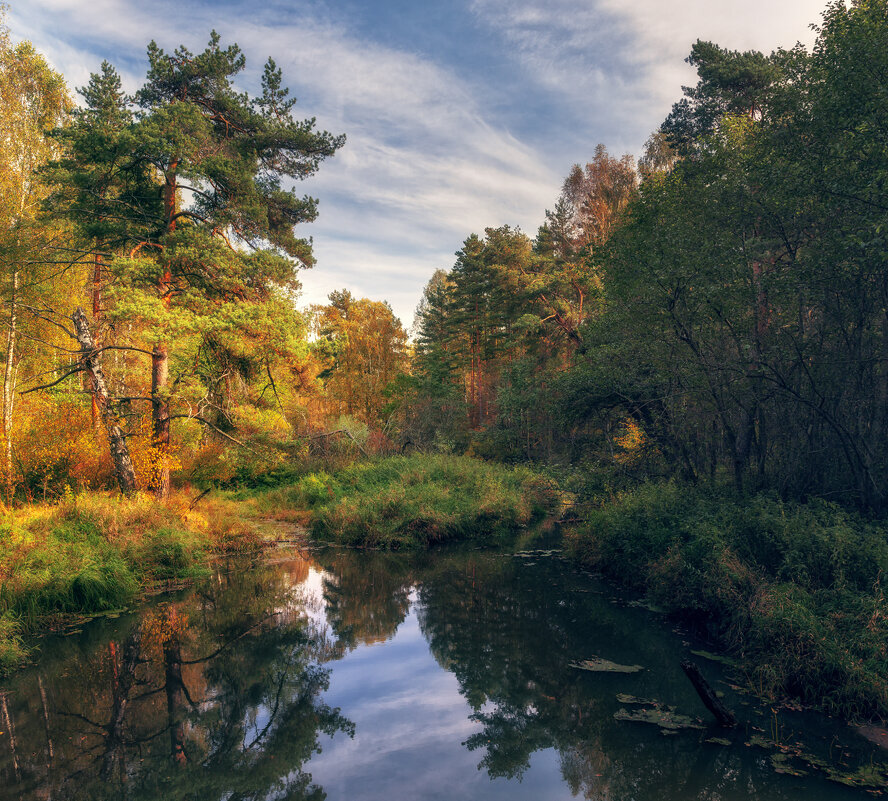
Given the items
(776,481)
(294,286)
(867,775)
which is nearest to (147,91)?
(294,286)

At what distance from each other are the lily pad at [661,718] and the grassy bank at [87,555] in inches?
362

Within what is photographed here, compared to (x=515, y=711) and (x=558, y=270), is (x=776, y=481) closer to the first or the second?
(x=515, y=711)

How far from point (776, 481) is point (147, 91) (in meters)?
19.1

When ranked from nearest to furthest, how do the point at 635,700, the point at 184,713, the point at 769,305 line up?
the point at 184,713, the point at 635,700, the point at 769,305

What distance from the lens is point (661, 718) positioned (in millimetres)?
7070

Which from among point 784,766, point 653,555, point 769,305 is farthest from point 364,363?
point 784,766

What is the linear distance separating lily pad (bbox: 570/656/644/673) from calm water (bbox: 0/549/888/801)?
0.41 feet

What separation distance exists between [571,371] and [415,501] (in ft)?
22.2

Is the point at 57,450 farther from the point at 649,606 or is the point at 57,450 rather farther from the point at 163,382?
the point at 649,606

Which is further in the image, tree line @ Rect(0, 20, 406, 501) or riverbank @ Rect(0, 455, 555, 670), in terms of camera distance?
tree line @ Rect(0, 20, 406, 501)

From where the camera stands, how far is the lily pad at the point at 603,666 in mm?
8680

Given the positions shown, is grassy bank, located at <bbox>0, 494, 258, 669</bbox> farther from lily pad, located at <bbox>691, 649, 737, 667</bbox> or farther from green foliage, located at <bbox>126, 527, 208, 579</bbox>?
lily pad, located at <bbox>691, 649, 737, 667</bbox>

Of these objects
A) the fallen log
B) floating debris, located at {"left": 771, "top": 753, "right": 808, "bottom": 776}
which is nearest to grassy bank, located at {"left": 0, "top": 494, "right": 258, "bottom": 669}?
the fallen log

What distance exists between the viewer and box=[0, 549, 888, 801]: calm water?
19.5 feet
